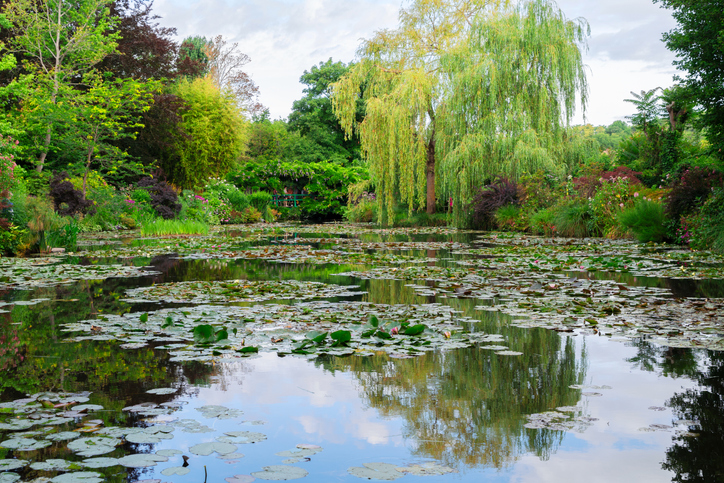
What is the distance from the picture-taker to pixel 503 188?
16.6m

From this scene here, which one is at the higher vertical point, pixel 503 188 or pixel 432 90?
pixel 432 90

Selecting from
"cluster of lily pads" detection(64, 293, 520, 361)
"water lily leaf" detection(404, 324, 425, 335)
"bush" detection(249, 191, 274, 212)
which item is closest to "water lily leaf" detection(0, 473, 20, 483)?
"cluster of lily pads" detection(64, 293, 520, 361)

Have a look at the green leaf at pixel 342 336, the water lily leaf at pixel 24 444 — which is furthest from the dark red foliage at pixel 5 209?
the water lily leaf at pixel 24 444

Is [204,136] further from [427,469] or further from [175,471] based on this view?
[427,469]

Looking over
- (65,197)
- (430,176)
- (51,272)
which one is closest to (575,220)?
(430,176)

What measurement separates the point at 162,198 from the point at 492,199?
1096 cm

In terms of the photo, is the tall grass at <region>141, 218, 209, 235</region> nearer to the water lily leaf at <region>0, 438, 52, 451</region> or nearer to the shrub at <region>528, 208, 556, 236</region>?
the shrub at <region>528, 208, 556, 236</region>

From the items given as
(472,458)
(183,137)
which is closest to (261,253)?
(472,458)

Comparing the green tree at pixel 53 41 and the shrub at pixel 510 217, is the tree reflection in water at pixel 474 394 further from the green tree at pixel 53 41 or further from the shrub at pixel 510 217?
the green tree at pixel 53 41

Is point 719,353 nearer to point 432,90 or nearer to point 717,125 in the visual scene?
point 717,125

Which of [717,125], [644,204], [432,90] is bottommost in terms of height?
[644,204]

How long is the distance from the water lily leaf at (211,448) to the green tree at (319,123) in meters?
35.9

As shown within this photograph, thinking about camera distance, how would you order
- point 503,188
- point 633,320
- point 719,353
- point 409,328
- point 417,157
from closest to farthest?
point 719,353 < point 409,328 < point 633,320 < point 503,188 < point 417,157

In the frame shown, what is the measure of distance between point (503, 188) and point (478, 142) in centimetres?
151
